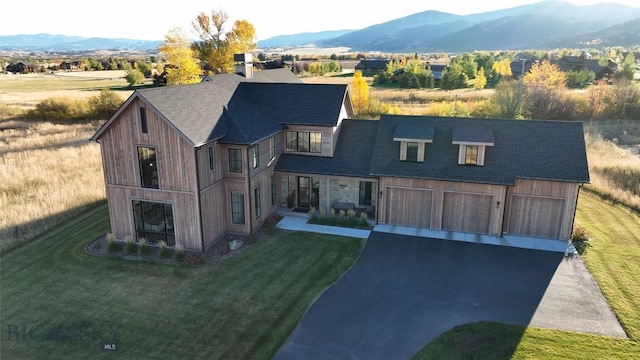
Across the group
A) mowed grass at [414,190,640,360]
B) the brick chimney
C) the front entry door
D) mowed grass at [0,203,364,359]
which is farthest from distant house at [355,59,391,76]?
mowed grass at [414,190,640,360]

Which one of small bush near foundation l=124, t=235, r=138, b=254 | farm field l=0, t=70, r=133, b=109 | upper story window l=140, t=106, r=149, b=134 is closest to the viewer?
upper story window l=140, t=106, r=149, b=134

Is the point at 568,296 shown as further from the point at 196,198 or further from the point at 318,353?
the point at 196,198

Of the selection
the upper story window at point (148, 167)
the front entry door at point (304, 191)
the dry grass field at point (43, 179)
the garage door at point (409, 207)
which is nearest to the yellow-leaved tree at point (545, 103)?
the garage door at point (409, 207)

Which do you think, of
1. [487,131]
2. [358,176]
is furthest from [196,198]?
[487,131]

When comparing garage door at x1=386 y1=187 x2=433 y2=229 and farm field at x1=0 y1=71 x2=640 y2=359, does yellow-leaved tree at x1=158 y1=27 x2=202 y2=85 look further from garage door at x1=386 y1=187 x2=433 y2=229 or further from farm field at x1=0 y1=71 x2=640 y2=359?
garage door at x1=386 y1=187 x2=433 y2=229

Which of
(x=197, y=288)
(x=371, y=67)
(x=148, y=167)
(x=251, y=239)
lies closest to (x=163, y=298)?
(x=197, y=288)
